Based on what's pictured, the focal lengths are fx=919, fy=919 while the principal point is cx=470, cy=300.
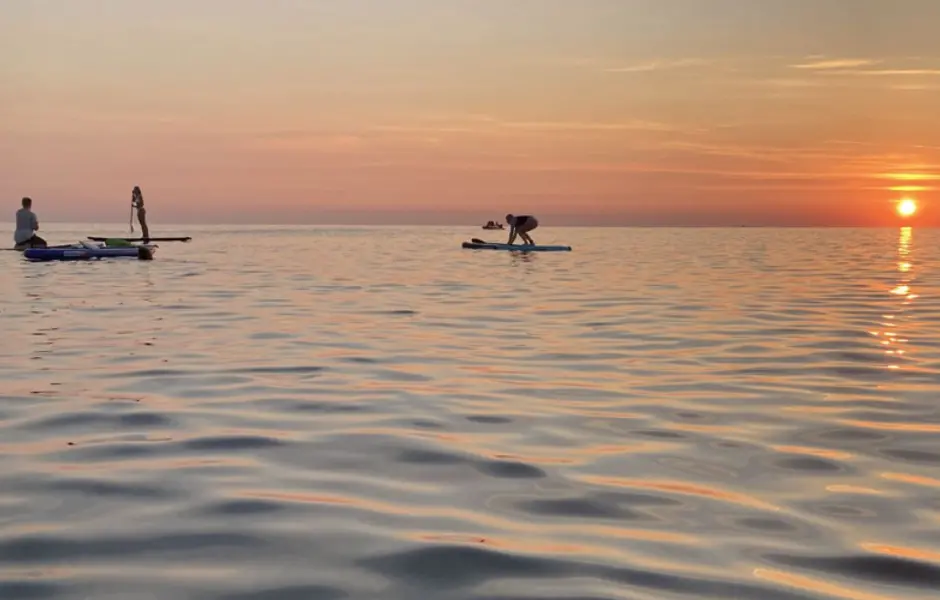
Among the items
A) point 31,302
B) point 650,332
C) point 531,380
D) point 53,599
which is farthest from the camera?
point 31,302

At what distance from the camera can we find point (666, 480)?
19.2 ft

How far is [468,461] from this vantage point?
6363mm

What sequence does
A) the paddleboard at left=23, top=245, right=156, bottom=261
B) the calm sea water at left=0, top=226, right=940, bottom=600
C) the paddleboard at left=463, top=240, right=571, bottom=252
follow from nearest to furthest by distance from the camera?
1. the calm sea water at left=0, top=226, right=940, bottom=600
2. the paddleboard at left=23, top=245, right=156, bottom=261
3. the paddleboard at left=463, top=240, right=571, bottom=252

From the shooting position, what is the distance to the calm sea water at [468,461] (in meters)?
4.24

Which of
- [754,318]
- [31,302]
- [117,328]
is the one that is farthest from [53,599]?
[31,302]

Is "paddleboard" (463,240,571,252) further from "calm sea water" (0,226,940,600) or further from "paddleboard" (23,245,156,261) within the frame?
"calm sea water" (0,226,940,600)

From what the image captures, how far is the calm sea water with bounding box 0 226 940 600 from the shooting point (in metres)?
4.24

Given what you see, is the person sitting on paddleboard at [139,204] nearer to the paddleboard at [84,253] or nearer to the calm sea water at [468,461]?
the paddleboard at [84,253]

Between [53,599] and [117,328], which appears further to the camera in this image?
[117,328]

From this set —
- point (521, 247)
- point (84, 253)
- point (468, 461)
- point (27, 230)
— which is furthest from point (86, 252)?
point (468, 461)

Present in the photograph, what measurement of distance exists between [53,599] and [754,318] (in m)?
14.2

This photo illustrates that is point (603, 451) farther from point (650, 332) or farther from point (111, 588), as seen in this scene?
A: point (650, 332)

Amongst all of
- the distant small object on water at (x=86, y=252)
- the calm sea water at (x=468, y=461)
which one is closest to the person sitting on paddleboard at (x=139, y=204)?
the distant small object on water at (x=86, y=252)

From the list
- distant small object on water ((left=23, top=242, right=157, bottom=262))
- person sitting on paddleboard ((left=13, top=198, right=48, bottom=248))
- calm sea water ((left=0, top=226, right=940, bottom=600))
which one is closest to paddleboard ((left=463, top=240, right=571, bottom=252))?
distant small object on water ((left=23, top=242, right=157, bottom=262))
